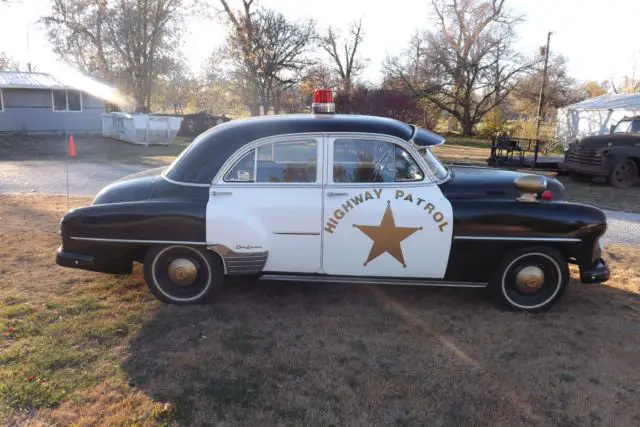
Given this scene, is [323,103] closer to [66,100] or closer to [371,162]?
A: [371,162]

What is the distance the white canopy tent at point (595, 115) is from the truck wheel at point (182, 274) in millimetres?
19553

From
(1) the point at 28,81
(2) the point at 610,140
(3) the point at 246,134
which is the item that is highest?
(1) the point at 28,81

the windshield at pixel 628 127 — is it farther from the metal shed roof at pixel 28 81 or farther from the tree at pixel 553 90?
the tree at pixel 553 90

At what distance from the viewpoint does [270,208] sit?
13.2 ft

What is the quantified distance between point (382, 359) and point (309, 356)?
0.53 m

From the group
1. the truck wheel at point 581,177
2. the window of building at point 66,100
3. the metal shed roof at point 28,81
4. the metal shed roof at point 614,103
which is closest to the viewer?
the truck wheel at point 581,177

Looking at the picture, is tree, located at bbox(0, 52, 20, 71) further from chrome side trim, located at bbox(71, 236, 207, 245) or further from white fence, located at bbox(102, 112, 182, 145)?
chrome side trim, located at bbox(71, 236, 207, 245)

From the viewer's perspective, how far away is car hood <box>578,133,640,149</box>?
12.0 m

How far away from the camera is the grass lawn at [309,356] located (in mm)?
2824

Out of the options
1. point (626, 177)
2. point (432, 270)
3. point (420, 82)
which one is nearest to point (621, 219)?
point (626, 177)

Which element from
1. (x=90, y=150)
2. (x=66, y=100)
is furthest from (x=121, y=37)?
(x=90, y=150)

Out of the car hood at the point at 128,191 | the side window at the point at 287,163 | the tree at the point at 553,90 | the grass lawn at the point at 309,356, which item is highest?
the tree at the point at 553,90

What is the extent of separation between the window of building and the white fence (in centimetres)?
368

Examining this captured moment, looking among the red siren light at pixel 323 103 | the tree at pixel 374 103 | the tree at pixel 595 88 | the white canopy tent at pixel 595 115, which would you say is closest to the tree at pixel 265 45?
the tree at pixel 374 103
